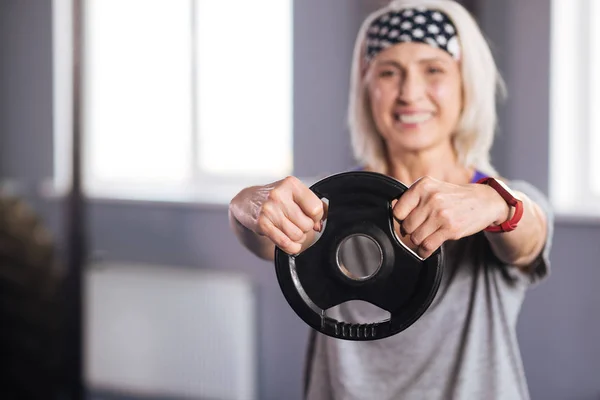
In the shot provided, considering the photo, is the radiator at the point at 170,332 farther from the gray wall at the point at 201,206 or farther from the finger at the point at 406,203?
the finger at the point at 406,203

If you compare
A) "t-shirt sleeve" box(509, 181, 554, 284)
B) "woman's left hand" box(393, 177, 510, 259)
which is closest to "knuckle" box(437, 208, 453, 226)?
"woman's left hand" box(393, 177, 510, 259)

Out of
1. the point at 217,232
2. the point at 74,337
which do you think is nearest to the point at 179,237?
the point at 217,232

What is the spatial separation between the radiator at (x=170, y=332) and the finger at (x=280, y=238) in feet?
0.67

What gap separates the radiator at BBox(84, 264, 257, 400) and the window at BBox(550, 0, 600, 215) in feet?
0.99

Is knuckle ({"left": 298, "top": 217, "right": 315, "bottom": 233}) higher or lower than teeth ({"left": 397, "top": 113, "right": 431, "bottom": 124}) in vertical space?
lower

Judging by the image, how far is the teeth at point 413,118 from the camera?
18.4 inches

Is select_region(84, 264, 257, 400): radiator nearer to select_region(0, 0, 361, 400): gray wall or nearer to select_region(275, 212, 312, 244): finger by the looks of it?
select_region(0, 0, 361, 400): gray wall

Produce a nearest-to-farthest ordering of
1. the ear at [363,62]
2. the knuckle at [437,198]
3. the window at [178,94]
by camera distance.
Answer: the knuckle at [437,198] < the ear at [363,62] < the window at [178,94]

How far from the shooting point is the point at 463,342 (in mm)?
467

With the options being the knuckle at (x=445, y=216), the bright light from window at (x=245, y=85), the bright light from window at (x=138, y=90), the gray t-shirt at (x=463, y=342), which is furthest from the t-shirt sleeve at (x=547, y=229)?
the bright light from window at (x=138, y=90)

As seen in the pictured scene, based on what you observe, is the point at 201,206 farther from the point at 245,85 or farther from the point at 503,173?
the point at 503,173

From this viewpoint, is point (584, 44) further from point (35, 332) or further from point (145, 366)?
point (35, 332)

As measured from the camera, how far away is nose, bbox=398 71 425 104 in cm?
46

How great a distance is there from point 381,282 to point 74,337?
1.93 feet
